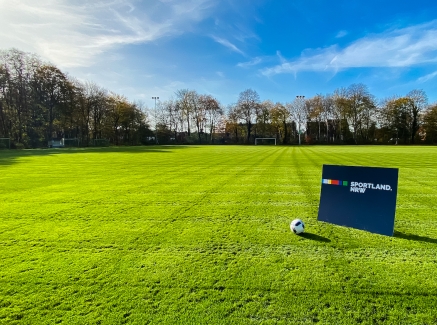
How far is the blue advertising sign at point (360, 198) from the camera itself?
3973mm

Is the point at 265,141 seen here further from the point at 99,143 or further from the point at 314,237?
the point at 314,237

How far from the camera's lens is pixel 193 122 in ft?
233

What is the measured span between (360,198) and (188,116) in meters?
68.5

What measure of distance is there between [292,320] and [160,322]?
48.0 inches

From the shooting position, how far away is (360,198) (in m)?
4.23

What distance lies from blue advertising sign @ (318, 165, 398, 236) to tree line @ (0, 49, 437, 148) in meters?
52.5

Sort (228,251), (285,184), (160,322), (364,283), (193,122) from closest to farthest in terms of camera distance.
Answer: (160,322)
(364,283)
(228,251)
(285,184)
(193,122)

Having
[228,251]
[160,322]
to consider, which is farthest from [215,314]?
[228,251]

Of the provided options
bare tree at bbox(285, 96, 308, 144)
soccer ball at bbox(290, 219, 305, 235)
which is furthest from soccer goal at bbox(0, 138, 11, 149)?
bare tree at bbox(285, 96, 308, 144)

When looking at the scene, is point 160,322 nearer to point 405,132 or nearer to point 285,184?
point 285,184

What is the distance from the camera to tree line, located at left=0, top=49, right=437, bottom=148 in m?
43.8

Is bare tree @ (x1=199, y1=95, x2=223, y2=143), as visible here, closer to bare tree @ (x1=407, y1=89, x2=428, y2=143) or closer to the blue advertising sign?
bare tree @ (x1=407, y1=89, x2=428, y2=143)

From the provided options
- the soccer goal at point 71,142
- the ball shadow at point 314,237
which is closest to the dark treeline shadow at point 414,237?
the ball shadow at point 314,237

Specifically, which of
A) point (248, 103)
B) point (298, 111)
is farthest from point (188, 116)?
point (298, 111)
